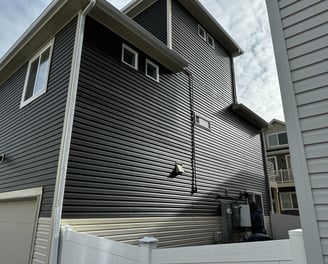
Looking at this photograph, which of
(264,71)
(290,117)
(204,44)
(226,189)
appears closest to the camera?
(290,117)

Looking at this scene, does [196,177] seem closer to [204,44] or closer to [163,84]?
[163,84]

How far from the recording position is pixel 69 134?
4562 mm

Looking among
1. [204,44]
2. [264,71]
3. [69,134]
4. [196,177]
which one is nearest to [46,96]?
[69,134]

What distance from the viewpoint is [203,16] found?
9906 millimetres

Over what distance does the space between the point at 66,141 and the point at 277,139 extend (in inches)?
785

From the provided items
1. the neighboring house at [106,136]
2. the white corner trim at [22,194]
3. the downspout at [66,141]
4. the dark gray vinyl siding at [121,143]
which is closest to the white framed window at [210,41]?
the neighboring house at [106,136]

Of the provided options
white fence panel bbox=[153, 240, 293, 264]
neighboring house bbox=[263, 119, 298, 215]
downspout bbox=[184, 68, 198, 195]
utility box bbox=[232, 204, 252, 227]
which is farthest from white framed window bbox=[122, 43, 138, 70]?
neighboring house bbox=[263, 119, 298, 215]

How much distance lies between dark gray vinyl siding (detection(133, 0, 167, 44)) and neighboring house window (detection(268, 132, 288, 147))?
53.0 feet

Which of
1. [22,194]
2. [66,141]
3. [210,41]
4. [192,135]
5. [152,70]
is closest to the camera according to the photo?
[66,141]

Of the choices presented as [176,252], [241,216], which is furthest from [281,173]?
[176,252]

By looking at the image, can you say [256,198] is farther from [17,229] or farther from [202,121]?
[17,229]

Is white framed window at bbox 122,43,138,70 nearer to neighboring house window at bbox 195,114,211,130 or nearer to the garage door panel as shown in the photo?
neighboring house window at bbox 195,114,211,130

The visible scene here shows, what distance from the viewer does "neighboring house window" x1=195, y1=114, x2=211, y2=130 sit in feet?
27.1

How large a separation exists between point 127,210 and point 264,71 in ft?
17.6
